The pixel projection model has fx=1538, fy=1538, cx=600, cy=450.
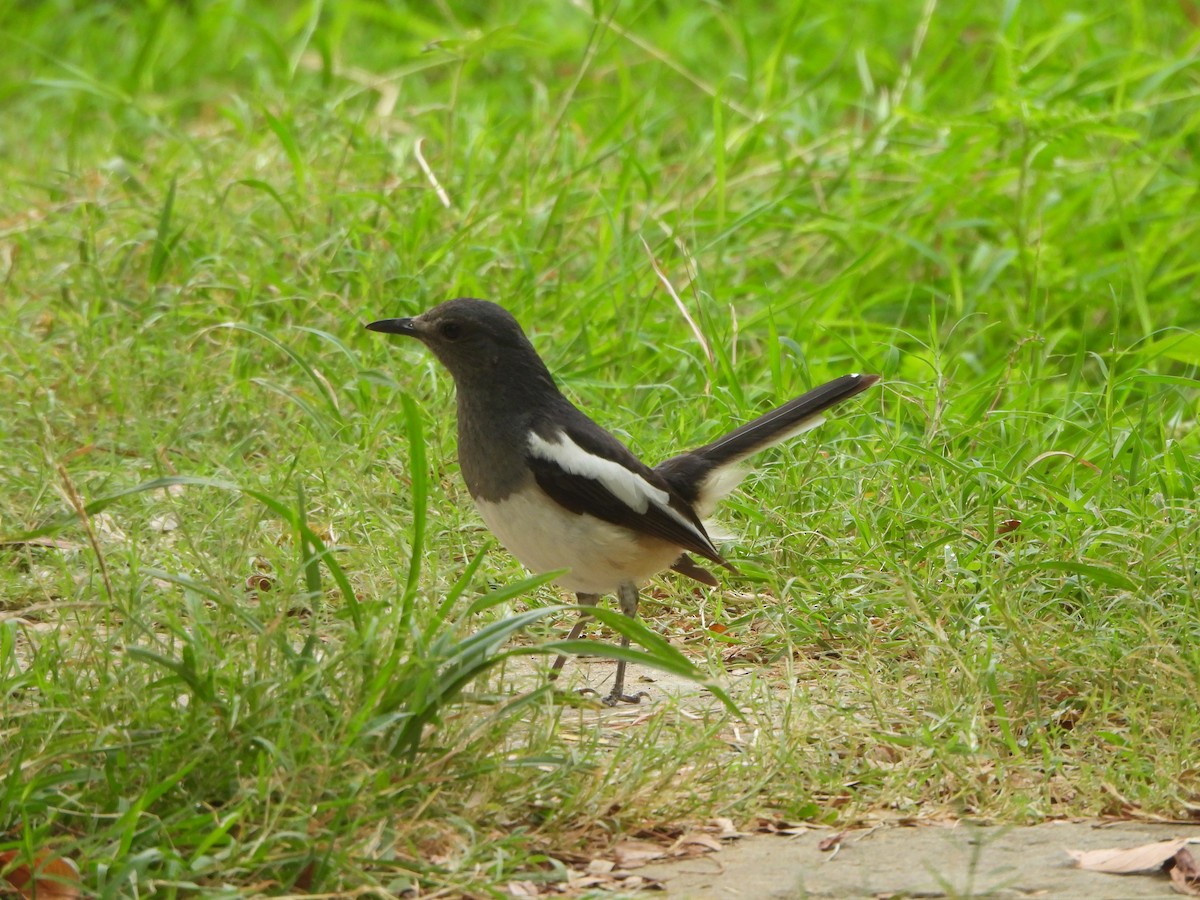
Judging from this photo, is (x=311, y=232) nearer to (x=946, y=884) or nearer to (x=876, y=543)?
(x=876, y=543)

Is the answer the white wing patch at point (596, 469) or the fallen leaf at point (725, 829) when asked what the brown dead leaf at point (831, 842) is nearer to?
the fallen leaf at point (725, 829)

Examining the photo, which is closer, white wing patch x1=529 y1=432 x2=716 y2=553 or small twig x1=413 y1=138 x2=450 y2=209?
white wing patch x1=529 y1=432 x2=716 y2=553

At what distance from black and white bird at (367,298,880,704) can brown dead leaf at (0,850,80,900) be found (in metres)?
1.45

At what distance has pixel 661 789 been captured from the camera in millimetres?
3236

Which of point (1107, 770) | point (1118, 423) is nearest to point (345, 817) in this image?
point (1107, 770)

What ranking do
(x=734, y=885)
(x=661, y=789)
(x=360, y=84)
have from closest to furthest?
(x=734, y=885), (x=661, y=789), (x=360, y=84)

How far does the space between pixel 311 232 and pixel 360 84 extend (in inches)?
83.6

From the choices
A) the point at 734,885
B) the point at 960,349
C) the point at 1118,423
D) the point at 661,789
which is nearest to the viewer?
the point at 734,885

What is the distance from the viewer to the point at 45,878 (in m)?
2.75

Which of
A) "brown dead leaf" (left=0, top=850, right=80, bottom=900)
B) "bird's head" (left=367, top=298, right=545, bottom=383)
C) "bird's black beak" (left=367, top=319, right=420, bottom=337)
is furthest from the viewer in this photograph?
"bird's black beak" (left=367, top=319, right=420, bottom=337)

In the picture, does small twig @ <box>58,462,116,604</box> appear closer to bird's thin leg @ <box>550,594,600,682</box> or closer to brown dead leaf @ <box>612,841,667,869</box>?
bird's thin leg @ <box>550,594,600,682</box>

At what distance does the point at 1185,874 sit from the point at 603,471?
5.88ft

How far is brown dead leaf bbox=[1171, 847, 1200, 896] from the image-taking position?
9.76 feet

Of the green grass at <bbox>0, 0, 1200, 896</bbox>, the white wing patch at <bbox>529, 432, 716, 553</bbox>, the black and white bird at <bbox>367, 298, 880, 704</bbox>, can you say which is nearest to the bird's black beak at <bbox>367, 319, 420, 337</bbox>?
the black and white bird at <bbox>367, 298, 880, 704</bbox>
